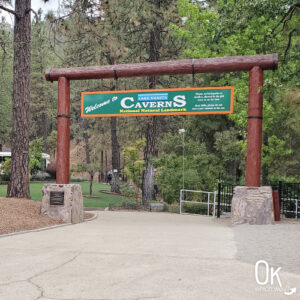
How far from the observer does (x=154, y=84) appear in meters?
21.2

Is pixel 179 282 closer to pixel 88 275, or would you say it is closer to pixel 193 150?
pixel 88 275

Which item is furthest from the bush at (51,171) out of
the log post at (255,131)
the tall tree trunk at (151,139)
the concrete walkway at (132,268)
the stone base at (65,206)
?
the concrete walkway at (132,268)

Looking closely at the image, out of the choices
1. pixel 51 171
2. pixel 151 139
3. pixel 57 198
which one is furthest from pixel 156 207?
pixel 51 171

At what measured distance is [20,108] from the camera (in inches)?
546

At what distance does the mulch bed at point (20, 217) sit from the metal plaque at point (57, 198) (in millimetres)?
487

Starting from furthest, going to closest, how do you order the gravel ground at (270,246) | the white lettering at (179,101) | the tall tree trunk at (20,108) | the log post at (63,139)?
the tall tree trunk at (20,108) < the log post at (63,139) < the white lettering at (179,101) < the gravel ground at (270,246)

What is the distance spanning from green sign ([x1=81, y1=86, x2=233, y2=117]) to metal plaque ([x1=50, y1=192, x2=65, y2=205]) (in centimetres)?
272

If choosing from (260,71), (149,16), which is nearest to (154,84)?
(149,16)

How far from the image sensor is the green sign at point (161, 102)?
37.8ft

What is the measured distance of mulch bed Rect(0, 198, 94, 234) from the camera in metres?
9.20

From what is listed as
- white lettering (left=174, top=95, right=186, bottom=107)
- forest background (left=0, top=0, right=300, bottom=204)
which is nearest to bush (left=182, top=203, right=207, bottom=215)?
forest background (left=0, top=0, right=300, bottom=204)
